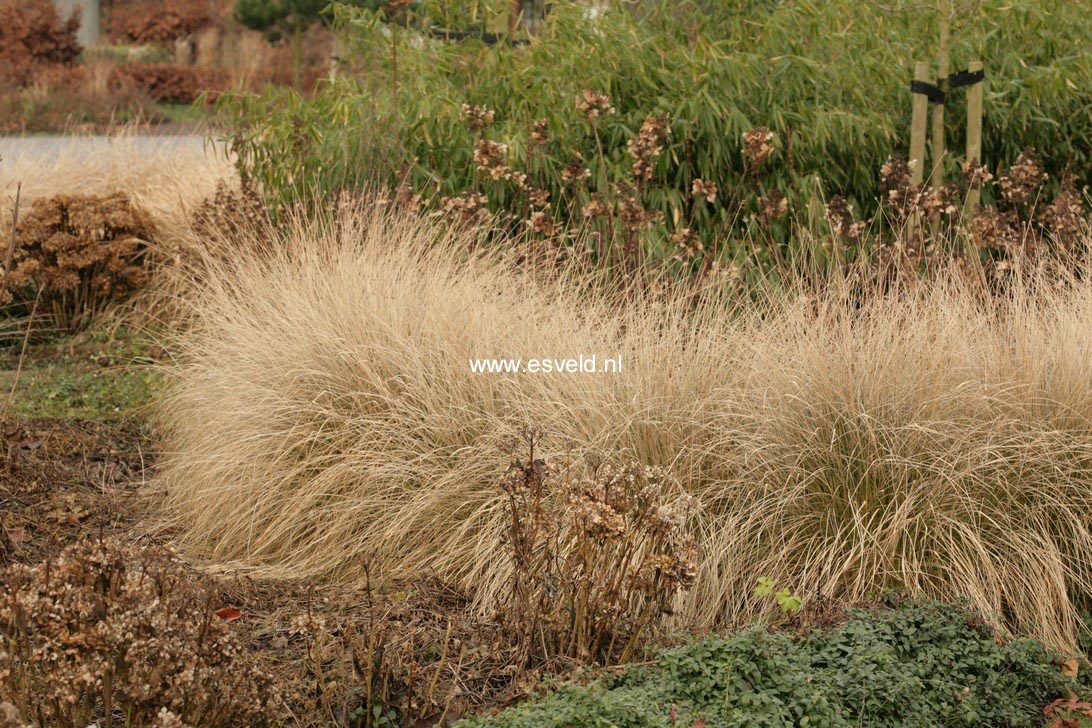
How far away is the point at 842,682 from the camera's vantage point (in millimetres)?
2711

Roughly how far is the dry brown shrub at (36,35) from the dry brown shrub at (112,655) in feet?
77.6

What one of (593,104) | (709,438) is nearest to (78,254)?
(593,104)

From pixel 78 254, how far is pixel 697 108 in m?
3.72

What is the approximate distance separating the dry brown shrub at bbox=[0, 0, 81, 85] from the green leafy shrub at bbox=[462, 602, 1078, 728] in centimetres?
2429

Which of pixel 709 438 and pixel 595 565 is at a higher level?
pixel 709 438

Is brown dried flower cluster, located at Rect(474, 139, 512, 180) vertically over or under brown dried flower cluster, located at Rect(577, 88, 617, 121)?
under

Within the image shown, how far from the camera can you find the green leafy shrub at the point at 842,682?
2.54 m

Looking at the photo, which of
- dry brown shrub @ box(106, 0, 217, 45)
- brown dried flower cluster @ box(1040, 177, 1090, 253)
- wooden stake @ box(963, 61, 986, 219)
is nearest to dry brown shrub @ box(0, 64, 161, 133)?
dry brown shrub @ box(106, 0, 217, 45)

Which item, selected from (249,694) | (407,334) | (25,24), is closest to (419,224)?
(407,334)

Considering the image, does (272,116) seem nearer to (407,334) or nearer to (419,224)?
(419,224)

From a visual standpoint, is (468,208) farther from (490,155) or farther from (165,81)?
(165,81)

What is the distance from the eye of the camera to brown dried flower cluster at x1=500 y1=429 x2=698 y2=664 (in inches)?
112

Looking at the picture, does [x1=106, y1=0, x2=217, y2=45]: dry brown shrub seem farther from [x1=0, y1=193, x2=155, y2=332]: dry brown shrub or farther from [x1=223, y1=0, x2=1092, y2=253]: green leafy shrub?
[x1=223, y1=0, x2=1092, y2=253]: green leafy shrub

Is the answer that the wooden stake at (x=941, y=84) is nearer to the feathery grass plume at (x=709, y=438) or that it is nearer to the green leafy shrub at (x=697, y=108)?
the green leafy shrub at (x=697, y=108)
